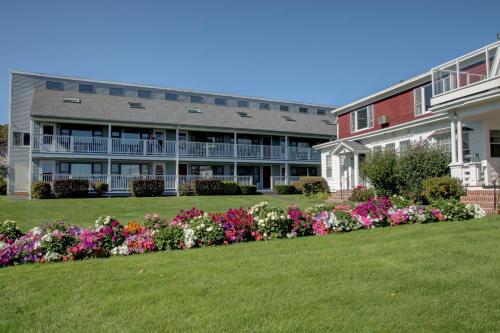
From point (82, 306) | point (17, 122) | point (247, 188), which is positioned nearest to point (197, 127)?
point (247, 188)

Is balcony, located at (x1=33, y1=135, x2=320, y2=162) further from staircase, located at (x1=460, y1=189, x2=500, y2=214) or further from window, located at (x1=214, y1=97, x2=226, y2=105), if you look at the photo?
staircase, located at (x1=460, y1=189, x2=500, y2=214)

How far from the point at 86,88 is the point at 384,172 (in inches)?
1128

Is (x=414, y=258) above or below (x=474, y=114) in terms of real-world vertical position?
below

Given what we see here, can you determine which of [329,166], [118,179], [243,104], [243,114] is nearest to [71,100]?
[118,179]

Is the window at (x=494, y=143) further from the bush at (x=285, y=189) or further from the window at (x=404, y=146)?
the bush at (x=285, y=189)

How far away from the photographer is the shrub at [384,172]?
15.2 meters

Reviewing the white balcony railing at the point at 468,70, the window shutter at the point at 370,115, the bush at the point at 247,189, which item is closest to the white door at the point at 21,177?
the bush at the point at 247,189

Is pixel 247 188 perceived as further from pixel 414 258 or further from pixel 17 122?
pixel 414 258

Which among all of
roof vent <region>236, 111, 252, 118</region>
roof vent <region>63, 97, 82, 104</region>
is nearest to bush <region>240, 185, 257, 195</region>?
roof vent <region>236, 111, 252, 118</region>

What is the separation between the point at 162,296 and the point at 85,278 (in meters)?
1.50

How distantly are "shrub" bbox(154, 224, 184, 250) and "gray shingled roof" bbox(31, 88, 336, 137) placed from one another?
822 inches

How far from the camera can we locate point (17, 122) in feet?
99.5

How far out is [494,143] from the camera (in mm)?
14922

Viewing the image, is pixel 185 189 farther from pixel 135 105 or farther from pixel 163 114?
pixel 135 105
